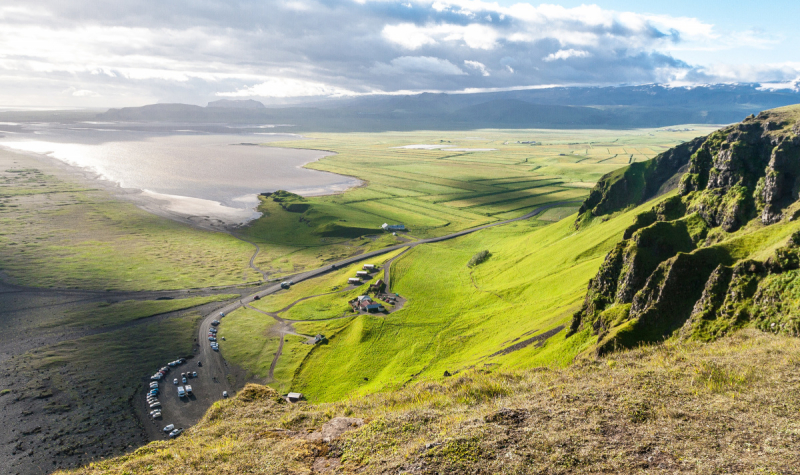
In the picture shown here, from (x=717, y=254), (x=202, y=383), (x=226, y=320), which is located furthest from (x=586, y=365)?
(x=226, y=320)

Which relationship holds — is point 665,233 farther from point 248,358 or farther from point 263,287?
point 263,287

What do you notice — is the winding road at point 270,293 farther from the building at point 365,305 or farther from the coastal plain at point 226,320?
the building at point 365,305

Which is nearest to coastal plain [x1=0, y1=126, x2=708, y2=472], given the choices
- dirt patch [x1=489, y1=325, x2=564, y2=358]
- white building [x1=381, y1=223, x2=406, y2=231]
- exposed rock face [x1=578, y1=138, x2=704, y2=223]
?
dirt patch [x1=489, y1=325, x2=564, y2=358]

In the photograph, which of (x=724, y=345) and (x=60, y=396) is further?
(x=60, y=396)

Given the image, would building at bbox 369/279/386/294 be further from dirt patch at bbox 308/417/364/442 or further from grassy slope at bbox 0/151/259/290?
dirt patch at bbox 308/417/364/442

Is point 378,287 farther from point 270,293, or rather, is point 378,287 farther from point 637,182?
point 637,182

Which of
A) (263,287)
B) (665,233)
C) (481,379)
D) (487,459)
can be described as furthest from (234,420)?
(263,287)
